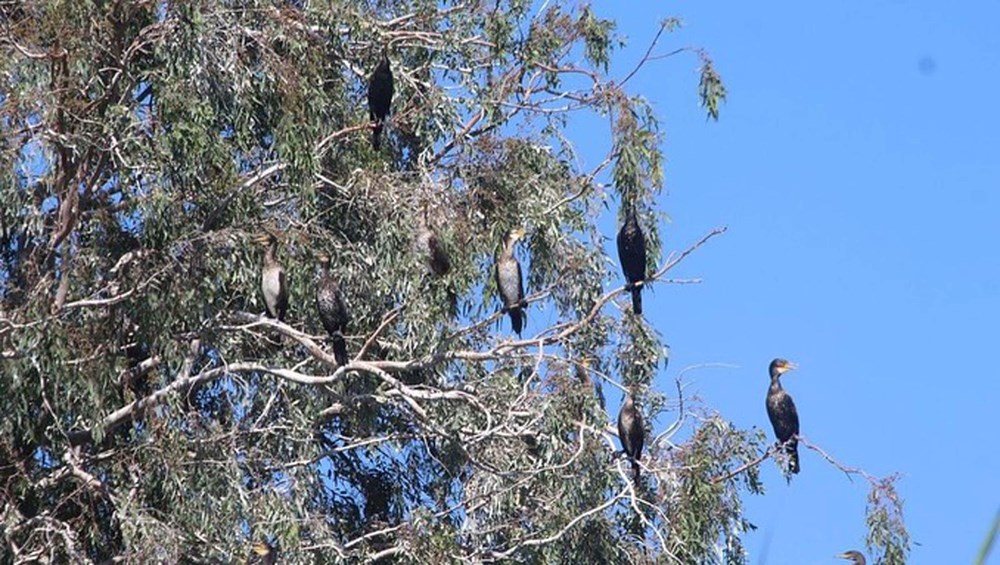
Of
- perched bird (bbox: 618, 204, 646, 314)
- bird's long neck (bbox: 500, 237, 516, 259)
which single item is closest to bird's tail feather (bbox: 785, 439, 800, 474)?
perched bird (bbox: 618, 204, 646, 314)

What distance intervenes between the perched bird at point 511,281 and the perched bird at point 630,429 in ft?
2.11

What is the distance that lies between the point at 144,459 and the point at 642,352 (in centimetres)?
277

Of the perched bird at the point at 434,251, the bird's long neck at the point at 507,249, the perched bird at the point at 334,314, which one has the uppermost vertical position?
the bird's long neck at the point at 507,249

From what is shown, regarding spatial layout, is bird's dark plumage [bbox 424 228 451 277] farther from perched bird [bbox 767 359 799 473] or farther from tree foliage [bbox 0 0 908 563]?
perched bird [bbox 767 359 799 473]

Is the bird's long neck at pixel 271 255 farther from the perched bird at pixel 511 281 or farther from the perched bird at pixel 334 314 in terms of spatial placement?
the perched bird at pixel 511 281

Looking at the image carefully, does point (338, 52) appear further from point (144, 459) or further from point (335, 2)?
point (144, 459)

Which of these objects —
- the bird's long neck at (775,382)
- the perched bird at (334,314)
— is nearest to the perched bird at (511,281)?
the perched bird at (334,314)

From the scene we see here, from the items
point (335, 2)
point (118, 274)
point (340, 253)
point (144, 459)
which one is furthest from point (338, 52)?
point (144, 459)

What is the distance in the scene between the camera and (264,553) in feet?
26.0

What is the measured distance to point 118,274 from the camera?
27.1 ft

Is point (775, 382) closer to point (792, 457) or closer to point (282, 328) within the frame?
point (792, 457)

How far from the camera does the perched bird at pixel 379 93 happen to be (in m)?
9.31

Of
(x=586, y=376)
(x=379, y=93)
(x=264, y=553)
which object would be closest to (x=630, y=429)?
(x=586, y=376)

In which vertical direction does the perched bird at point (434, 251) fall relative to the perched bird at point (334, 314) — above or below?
above
